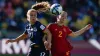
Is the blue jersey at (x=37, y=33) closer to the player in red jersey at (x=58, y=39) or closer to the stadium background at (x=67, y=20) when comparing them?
the player in red jersey at (x=58, y=39)

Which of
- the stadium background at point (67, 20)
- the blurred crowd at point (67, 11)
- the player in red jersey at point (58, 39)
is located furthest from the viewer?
the blurred crowd at point (67, 11)

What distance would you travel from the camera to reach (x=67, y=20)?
56.3ft

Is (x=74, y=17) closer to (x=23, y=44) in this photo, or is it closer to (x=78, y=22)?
(x=78, y=22)

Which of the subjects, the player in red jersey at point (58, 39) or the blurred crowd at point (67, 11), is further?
the blurred crowd at point (67, 11)

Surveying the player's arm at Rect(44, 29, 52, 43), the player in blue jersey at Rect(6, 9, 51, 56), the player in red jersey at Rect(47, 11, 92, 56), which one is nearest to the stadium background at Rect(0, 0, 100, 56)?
the player in red jersey at Rect(47, 11, 92, 56)

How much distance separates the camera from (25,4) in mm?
18016

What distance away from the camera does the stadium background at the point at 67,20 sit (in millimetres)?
14875

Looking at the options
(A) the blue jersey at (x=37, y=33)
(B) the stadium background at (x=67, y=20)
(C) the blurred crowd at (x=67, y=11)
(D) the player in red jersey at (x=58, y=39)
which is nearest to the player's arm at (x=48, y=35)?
(A) the blue jersey at (x=37, y=33)

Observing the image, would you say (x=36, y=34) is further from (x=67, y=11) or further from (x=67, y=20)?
(x=67, y=11)

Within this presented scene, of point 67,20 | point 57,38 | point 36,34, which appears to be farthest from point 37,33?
point 67,20

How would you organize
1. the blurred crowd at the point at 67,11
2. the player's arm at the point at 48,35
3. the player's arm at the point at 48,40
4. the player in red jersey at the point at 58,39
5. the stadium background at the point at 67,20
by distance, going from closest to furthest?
the player's arm at the point at 48,40 → the player's arm at the point at 48,35 → the player in red jersey at the point at 58,39 → the stadium background at the point at 67,20 → the blurred crowd at the point at 67,11

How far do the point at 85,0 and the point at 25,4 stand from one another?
8.52 feet

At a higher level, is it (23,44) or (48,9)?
(23,44)

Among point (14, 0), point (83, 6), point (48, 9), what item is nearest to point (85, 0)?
point (83, 6)
